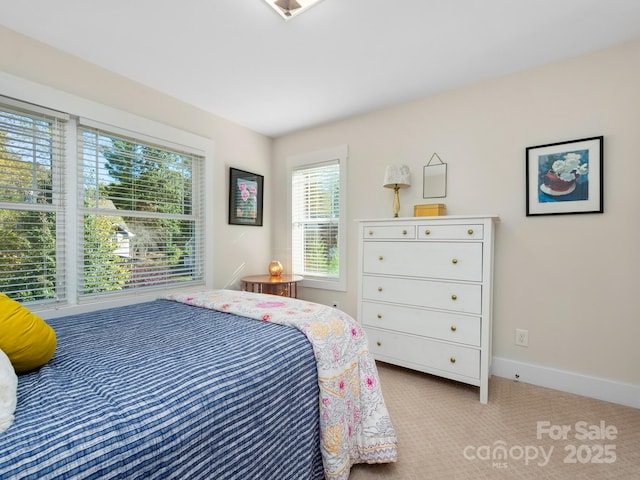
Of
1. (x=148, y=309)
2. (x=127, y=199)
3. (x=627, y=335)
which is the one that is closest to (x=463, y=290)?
(x=627, y=335)

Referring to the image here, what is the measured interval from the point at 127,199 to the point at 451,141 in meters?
2.78

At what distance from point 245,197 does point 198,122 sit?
89 centimetres

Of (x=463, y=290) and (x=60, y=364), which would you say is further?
(x=463, y=290)

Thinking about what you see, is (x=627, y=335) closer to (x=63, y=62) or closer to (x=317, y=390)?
(x=317, y=390)

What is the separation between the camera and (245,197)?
3.47 metres

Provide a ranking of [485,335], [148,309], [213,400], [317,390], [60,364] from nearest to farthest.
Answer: [213,400]
[60,364]
[317,390]
[148,309]
[485,335]

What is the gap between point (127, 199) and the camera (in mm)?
2506

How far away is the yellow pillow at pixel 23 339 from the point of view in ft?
3.15

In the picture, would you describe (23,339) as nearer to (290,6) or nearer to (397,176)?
(290,6)

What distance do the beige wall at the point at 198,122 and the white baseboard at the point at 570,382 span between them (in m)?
2.63

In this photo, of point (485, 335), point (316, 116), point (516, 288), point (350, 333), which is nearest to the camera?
point (350, 333)

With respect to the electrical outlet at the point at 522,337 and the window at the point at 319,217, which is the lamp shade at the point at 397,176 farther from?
the electrical outlet at the point at 522,337

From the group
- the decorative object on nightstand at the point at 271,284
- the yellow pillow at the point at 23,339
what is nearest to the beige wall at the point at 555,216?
the decorative object on nightstand at the point at 271,284

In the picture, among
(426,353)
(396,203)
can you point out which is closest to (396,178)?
(396,203)
